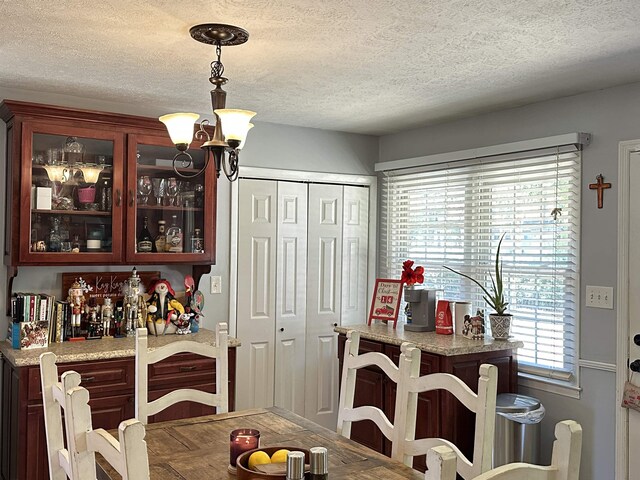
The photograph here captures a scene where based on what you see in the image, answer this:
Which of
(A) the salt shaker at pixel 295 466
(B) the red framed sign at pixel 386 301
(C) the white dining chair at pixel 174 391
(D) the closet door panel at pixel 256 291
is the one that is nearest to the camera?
(A) the salt shaker at pixel 295 466

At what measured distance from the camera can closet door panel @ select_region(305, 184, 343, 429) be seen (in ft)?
15.5

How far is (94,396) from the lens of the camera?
336 centimetres

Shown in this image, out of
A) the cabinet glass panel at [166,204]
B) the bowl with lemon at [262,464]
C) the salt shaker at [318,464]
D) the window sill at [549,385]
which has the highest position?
the cabinet glass panel at [166,204]

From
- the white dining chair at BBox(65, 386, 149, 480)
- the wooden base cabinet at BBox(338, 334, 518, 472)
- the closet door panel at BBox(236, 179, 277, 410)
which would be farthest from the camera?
the closet door panel at BBox(236, 179, 277, 410)

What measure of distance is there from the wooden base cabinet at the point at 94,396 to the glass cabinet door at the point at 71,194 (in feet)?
2.09

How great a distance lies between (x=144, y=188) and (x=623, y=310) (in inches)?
109

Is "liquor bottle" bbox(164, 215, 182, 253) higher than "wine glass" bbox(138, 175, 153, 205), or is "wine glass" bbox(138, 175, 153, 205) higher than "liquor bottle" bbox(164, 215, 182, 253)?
"wine glass" bbox(138, 175, 153, 205)

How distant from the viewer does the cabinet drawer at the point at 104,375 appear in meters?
3.30

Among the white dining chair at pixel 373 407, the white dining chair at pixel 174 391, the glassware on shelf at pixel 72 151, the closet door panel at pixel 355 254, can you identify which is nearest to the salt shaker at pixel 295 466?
the white dining chair at pixel 373 407

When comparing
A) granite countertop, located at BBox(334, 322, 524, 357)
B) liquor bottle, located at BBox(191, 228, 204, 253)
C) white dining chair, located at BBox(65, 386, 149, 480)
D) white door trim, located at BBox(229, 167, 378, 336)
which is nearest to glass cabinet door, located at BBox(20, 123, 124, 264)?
liquor bottle, located at BBox(191, 228, 204, 253)

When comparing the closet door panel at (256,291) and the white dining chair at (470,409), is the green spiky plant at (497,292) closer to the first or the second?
the closet door panel at (256,291)

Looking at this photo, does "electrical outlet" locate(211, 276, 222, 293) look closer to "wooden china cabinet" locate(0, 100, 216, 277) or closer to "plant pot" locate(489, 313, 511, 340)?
"wooden china cabinet" locate(0, 100, 216, 277)

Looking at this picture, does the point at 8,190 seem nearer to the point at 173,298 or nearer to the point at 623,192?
the point at 173,298

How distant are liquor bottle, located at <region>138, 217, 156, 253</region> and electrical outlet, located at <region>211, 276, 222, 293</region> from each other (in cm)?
59
